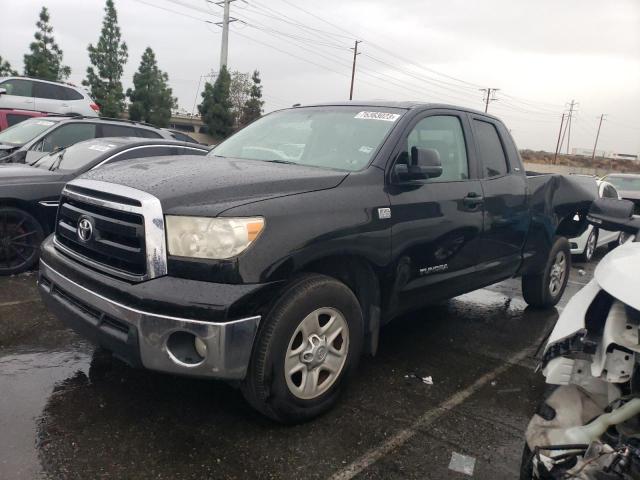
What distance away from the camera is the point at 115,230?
2725 mm

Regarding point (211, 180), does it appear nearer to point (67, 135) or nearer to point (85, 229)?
point (85, 229)

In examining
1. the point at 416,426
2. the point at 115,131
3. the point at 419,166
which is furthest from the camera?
the point at 115,131

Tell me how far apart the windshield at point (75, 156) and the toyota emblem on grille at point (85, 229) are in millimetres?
3136

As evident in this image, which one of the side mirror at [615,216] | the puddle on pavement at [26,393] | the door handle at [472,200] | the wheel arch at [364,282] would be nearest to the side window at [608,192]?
the door handle at [472,200]

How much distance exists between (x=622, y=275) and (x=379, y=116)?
217 cm

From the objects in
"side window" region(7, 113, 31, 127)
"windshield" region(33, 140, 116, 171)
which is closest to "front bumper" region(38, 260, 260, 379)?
"windshield" region(33, 140, 116, 171)

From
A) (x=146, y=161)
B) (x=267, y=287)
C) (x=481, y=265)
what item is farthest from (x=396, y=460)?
(x=146, y=161)

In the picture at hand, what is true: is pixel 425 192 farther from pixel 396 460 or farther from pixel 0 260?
pixel 0 260

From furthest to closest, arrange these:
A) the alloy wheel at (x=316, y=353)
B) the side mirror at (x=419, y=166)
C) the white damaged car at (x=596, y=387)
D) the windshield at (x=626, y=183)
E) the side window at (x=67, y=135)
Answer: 1. the windshield at (x=626, y=183)
2. the side window at (x=67, y=135)
3. the side mirror at (x=419, y=166)
4. the alloy wheel at (x=316, y=353)
5. the white damaged car at (x=596, y=387)

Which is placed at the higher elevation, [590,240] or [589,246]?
[590,240]

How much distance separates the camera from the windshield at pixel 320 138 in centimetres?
348

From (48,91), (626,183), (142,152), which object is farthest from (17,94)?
(626,183)

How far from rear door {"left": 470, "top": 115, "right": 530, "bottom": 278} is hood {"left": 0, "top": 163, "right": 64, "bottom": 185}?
4.28 metres

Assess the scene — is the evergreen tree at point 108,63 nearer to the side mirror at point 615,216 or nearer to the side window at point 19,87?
the side window at point 19,87
